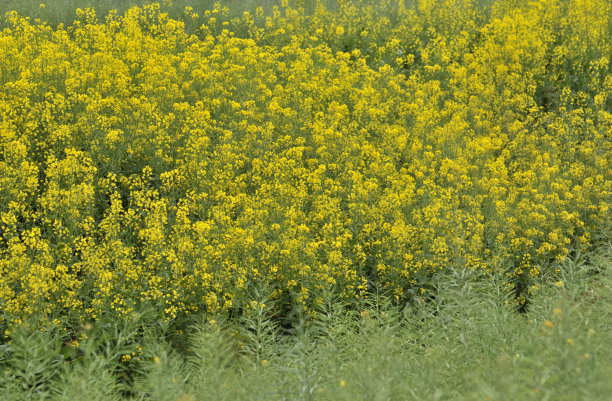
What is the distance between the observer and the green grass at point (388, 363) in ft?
11.8

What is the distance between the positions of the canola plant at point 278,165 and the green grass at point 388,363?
549 millimetres

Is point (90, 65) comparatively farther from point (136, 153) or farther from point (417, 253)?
point (417, 253)

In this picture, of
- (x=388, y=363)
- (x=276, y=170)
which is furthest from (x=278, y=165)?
(x=388, y=363)

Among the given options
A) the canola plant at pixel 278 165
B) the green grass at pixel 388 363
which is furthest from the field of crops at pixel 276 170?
the green grass at pixel 388 363

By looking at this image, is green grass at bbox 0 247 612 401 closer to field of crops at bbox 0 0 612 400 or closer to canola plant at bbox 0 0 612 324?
field of crops at bbox 0 0 612 400

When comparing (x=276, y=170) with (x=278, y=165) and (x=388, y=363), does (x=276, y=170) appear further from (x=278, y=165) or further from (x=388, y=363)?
(x=388, y=363)

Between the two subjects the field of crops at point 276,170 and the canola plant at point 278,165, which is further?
the canola plant at point 278,165

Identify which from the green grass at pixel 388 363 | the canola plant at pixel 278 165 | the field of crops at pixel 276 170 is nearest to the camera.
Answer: the green grass at pixel 388 363

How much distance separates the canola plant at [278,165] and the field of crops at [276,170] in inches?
1.2

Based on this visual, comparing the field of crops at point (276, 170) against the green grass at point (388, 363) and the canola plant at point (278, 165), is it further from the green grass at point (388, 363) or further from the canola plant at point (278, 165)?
the green grass at point (388, 363)

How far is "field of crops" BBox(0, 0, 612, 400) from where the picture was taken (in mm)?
6211

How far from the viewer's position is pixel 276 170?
7.82m

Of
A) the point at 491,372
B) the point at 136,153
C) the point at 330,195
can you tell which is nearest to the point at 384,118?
the point at 330,195

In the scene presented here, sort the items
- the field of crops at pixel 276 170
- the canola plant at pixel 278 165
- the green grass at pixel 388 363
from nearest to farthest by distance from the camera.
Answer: the green grass at pixel 388 363 < the field of crops at pixel 276 170 < the canola plant at pixel 278 165
